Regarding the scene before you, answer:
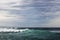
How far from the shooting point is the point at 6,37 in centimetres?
448

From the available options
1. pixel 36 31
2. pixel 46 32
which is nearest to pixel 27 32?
pixel 36 31

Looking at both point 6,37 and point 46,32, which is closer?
point 6,37

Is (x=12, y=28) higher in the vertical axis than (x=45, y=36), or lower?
higher

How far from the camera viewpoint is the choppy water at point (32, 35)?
4.45m

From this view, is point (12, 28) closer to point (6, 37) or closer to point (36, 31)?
point (6, 37)

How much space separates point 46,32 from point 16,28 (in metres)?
0.98

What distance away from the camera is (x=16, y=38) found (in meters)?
4.35

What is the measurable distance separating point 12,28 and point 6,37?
311 mm

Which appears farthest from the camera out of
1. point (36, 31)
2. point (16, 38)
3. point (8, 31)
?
point (36, 31)

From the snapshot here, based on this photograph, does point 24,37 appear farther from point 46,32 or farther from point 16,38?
point 46,32

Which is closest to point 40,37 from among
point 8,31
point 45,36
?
point 45,36

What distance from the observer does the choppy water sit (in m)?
4.45

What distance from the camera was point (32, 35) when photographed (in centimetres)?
475

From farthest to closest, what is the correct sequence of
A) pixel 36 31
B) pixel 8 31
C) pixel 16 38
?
1. pixel 36 31
2. pixel 8 31
3. pixel 16 38
